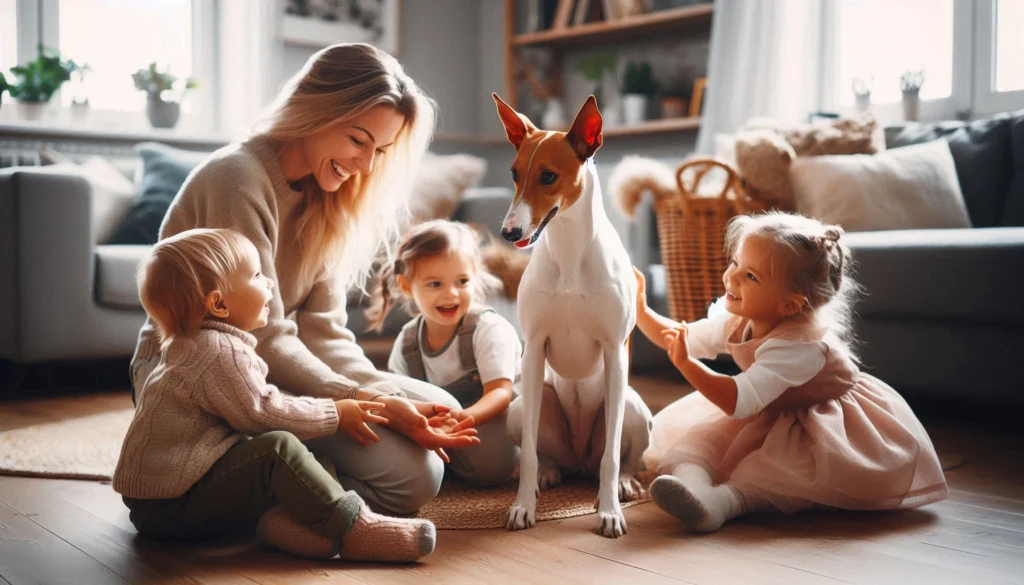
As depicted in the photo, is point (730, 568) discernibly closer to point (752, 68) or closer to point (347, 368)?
point (347, 368)

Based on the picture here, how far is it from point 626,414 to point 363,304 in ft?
6.38

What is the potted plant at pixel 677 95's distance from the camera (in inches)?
169

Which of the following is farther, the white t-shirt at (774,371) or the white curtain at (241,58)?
the white curtain at (241,58)

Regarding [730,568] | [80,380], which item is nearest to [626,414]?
[730,568]

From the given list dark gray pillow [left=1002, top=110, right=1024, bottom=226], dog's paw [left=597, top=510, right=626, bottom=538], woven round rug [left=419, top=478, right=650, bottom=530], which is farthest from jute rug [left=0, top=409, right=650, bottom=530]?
dark gray pillow [left=1002, top=110, right=1024, bottom=226]

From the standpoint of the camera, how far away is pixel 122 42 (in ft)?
14.0

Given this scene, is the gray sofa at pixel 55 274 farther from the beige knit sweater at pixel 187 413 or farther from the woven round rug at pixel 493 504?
the beige knit sweater at pixel 187 413

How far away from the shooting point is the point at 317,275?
178 centimetres

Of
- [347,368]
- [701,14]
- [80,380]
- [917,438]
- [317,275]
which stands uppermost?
[701,14]

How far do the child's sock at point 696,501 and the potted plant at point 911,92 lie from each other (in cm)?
247

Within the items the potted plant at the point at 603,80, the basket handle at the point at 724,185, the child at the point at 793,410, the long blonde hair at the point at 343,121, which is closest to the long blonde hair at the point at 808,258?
the child at the point at 793,410

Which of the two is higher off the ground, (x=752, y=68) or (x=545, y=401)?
(x=752, y=68)

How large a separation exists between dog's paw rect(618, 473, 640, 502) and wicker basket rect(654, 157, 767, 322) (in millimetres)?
1179

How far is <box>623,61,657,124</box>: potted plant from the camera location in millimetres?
4391
